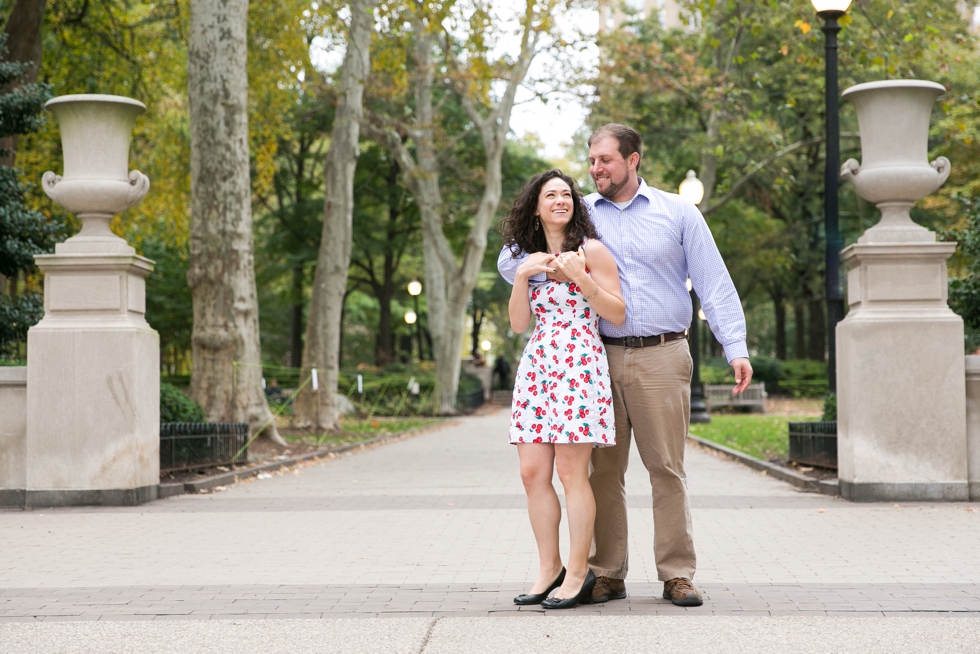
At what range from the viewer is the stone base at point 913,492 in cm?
880

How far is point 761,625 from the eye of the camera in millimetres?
4535

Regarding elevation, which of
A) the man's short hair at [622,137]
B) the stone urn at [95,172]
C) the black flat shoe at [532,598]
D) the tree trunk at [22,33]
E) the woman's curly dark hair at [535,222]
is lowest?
the black flat shoe at [532,598]

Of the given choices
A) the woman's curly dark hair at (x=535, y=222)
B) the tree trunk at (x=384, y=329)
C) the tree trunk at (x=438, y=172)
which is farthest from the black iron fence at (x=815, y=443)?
the tree trunk at (x=384, y=329)

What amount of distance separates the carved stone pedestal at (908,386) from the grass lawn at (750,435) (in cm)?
417

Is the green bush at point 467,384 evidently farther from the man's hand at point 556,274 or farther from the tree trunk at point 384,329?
the man's hand at point 556,274

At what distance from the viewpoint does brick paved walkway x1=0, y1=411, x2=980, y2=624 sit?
5062 mm

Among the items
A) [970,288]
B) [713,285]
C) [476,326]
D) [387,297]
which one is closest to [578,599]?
[713,285]

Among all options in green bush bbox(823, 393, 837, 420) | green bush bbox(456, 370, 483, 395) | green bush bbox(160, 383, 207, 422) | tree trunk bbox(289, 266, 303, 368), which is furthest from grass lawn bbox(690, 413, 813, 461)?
tree trunk bbox(289, 266, 303, 368)

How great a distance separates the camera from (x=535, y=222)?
5.07m

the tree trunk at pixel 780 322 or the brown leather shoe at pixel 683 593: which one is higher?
the tree trunk at pixel 780 322

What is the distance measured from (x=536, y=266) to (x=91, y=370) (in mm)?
5615

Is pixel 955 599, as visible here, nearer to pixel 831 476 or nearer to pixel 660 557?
pixel 660 557

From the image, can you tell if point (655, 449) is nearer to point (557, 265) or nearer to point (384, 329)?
point (557, 265)

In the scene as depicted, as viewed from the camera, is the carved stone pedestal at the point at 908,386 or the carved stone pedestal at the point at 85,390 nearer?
the carved stone pedestal at the point at 908,386
